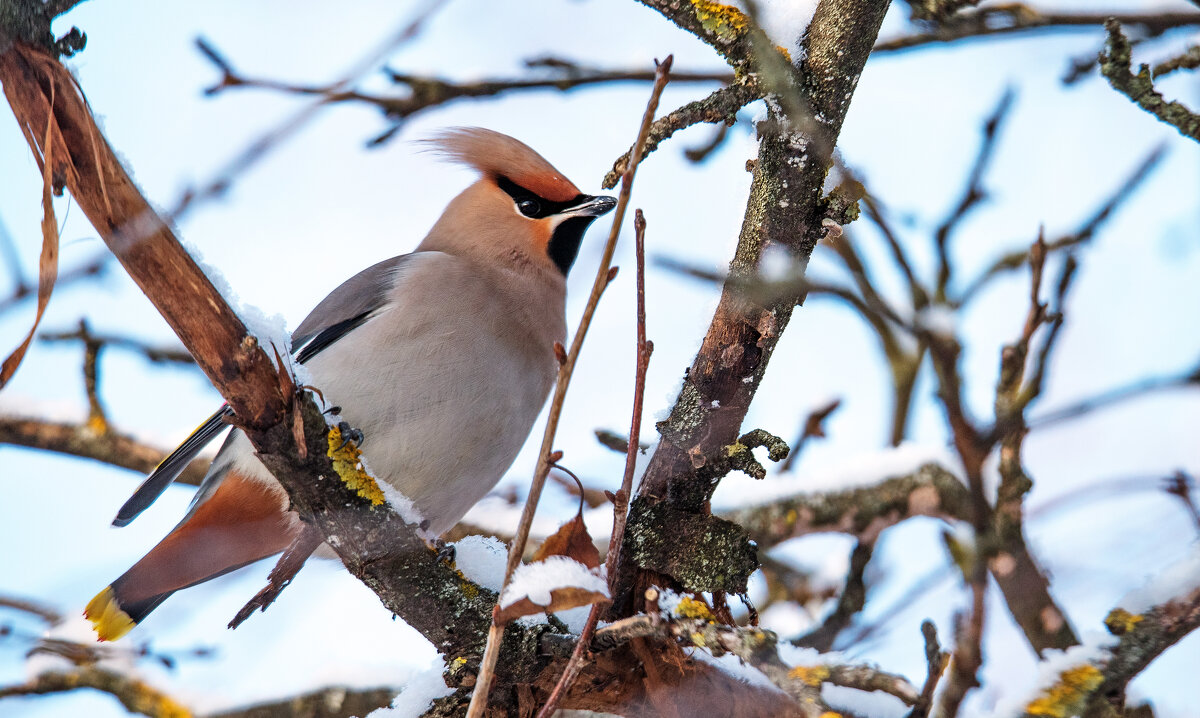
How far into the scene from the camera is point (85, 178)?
6.16ft

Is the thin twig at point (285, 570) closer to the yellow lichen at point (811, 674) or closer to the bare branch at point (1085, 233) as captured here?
the yellow lichen at point (811, 674)

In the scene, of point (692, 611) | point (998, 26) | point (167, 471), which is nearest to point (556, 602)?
point (692, 611)

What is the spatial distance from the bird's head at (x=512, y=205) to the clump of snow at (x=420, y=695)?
6.31 feet

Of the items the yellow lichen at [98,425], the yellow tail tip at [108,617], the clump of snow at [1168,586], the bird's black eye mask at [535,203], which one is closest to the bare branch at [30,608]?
the yellow tail tip at [108,617]

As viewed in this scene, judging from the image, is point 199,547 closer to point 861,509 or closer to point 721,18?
point 721,18

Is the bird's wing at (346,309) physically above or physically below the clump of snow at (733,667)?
above

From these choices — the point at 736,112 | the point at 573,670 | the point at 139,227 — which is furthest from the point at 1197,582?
the point at 139,227

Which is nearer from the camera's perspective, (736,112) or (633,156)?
(633,156)

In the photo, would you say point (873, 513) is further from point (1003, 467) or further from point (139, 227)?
point (139, 227)

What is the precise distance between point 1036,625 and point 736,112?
2.09 m

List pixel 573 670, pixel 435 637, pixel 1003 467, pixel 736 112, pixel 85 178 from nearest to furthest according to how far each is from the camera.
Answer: pixel 85 178
pixel 573 670
pixel 736 112
pixel 435 637
pixel 1003 467

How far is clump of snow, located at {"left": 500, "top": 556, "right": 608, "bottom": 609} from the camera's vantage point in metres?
1.91

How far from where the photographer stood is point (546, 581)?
1.94 meters

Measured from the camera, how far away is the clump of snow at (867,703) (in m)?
1.78
